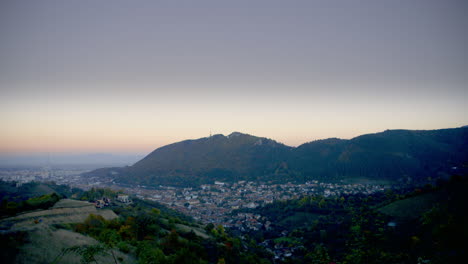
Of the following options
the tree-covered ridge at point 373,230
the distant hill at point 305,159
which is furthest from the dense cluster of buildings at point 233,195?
the distant hill at point 305,159

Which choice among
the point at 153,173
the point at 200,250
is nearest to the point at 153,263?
the point at 200,250

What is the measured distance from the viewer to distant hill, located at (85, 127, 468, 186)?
221ft

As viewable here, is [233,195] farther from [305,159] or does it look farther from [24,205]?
[24,205]

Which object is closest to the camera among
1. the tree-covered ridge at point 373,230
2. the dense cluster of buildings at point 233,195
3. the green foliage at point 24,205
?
the tree-covered ridge at point 373,230

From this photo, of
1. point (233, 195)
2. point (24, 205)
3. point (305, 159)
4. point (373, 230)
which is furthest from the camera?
point (305, 159)

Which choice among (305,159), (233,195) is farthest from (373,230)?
(305,159)

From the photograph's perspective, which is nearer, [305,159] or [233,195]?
[233,195]

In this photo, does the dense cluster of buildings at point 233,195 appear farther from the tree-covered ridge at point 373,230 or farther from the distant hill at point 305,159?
the distant hill at point 305,159

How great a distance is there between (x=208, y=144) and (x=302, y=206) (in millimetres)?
74225

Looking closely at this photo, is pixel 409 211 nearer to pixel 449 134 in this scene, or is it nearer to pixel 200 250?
pixel 200 250

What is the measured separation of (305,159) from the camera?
8700cm

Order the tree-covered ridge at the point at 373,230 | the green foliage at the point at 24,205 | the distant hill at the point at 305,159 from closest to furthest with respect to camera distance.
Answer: the tree-covered ridge at the point at 373,230 < the green foliage at the point at 24,205 < the distant hill at the point at 305,159

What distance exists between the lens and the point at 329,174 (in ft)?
240

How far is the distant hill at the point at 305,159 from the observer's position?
6725cm
